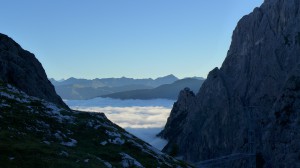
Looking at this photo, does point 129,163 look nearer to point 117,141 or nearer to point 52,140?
point 52,140

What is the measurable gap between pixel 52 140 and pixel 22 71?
54.8 m

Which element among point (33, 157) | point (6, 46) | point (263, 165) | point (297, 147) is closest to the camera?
point (33, 157)

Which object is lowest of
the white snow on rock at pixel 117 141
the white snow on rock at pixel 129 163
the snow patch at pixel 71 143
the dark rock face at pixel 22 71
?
the white snow on rock at pixel 129 163

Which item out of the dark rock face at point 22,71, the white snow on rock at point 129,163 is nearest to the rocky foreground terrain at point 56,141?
the white snow on rock at point 129,163

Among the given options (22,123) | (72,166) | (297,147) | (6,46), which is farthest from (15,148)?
(297,147)

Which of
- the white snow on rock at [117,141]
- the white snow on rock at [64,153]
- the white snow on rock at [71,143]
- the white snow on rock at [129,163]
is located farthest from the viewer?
the white snow on rock at [117,141]

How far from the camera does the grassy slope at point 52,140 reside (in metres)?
34.9

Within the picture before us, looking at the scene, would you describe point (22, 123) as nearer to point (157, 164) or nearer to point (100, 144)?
point (100, 144)

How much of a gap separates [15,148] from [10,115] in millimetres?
12131

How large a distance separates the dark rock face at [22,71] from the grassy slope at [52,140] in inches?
1025

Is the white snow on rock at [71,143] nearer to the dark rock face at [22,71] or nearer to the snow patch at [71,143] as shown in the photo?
the snow patch at [71,143]

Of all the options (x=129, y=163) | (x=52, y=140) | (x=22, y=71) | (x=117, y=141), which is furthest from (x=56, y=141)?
(x=22, y=71)

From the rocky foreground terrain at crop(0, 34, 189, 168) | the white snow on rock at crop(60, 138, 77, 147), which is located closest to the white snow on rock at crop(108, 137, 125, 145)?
the rocky foreground terrain at crop(0, 34, 189, 168)

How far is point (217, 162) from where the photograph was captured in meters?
196
